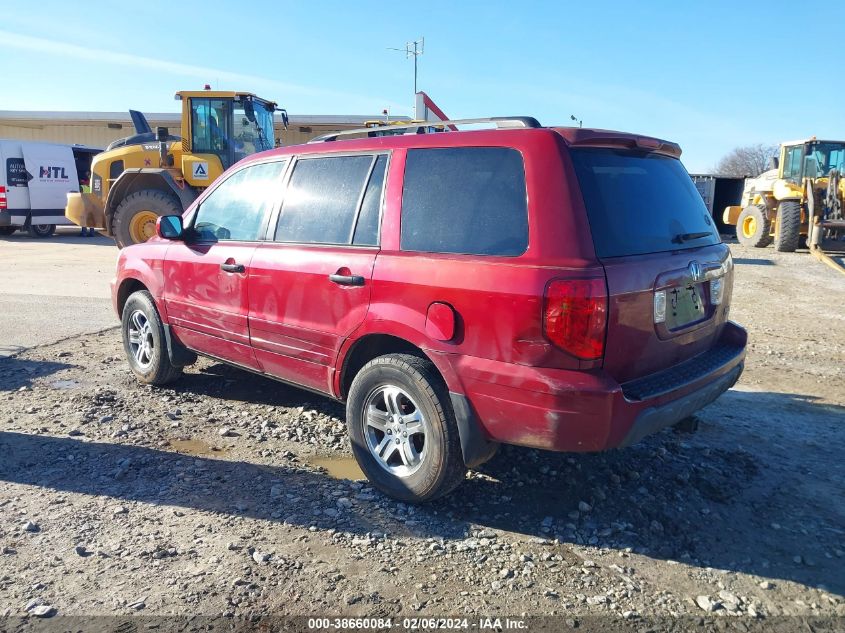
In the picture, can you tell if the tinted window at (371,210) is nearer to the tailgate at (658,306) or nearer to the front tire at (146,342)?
the tailgate at (658,306)

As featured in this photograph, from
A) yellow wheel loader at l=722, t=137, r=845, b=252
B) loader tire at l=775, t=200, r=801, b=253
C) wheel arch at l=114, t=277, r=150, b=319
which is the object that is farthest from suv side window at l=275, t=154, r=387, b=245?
loader tire at l=775, t=200, r=801, b=253

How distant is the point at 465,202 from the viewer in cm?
327

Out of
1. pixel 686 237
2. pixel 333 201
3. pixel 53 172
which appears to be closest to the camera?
pixel 686 237

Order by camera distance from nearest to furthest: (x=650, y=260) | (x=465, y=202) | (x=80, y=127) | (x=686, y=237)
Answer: (x=650, y=260) → (x=465, y=202) → (x=686, y=237) → (x=80, y=127)

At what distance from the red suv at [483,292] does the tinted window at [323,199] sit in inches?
0.5

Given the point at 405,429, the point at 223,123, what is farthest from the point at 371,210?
the point at 223,123

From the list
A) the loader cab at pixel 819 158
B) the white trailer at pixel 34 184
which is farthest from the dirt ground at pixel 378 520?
the white trailer at pixel 34 184

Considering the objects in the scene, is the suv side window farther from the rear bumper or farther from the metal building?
the metal building

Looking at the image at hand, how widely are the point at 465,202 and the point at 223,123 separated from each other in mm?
11117

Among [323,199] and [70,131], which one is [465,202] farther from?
[70,131]

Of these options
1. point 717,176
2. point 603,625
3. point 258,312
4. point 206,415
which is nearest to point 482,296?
point 603,625

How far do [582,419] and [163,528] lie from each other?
2044mm

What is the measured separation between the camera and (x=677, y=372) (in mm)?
3303

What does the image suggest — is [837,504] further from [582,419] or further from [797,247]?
[797,247]
